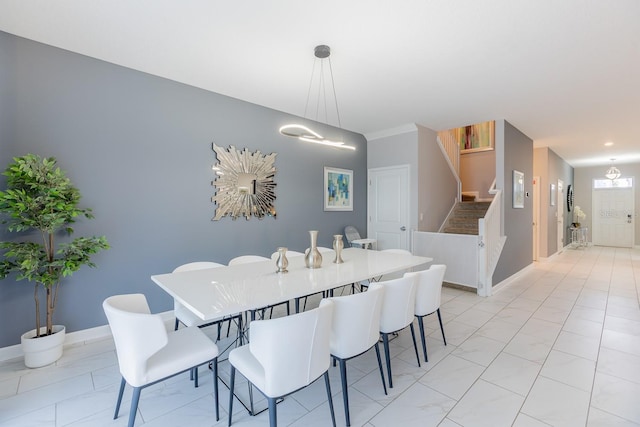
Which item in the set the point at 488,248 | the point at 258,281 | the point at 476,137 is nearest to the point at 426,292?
the point at 258,281

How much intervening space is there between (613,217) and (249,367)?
12625 millimetres

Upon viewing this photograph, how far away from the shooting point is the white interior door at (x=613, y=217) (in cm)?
896

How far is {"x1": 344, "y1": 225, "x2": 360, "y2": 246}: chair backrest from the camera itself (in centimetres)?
516

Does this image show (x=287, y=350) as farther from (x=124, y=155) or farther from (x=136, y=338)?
(x=124, y=155)

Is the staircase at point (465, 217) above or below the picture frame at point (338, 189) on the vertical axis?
below

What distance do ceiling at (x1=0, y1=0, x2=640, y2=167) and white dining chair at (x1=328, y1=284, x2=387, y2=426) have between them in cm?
204

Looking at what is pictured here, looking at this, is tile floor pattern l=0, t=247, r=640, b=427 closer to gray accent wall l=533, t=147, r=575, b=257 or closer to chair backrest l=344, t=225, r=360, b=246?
chair backrest l=344, t=225, r=360, b=246

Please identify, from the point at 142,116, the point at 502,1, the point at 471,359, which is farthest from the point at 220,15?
the point at 471,359

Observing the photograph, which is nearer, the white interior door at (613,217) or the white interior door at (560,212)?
the white interior door at (560,212)

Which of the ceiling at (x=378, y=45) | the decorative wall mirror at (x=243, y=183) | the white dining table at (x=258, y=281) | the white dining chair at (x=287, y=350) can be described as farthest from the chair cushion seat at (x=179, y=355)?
the ceiling at (x=378, y=45)

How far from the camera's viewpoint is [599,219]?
9.49 metres

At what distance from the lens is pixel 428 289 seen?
7.90ft

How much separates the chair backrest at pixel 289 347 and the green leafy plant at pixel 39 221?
1990mm

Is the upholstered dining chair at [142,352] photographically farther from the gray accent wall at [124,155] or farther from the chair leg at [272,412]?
the gray accent wall at [124,155]
